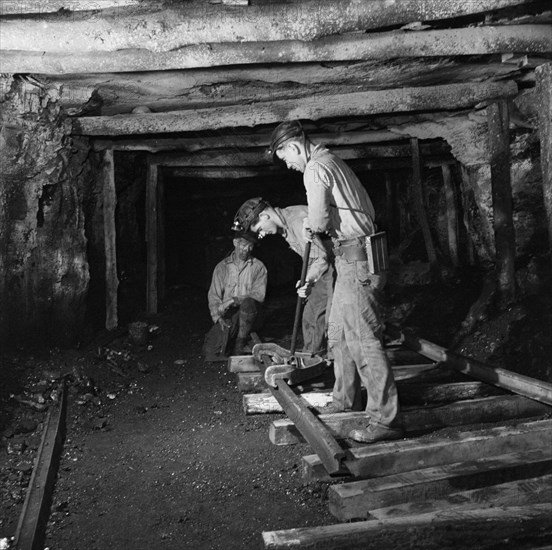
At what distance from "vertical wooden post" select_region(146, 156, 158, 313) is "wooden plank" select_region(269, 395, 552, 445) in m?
5.29

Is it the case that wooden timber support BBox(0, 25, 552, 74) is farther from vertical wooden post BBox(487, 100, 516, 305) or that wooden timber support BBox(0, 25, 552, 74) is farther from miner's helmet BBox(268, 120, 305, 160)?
vertical wooden post BBox(487, 100, 516, 305)

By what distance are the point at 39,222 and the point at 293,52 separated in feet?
11.8

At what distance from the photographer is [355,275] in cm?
380

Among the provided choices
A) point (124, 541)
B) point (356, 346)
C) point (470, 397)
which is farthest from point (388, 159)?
point (124, 541)

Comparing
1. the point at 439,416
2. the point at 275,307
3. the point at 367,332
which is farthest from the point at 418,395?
the point at 275,307

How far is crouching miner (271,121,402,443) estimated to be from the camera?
12.2 feet

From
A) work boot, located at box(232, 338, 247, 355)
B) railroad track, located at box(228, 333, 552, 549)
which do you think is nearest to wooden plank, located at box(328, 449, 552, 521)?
railroad track, located at box(228, 333, 552, 549)

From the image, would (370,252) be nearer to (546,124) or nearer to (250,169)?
(546,124)

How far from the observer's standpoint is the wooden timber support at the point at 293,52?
187 inches

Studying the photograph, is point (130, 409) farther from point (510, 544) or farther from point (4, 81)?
point (510, 544)

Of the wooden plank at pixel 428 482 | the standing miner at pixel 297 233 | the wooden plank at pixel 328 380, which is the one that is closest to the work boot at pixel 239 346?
the standing miner at pixel 297 233

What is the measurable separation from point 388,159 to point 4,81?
6270 mm

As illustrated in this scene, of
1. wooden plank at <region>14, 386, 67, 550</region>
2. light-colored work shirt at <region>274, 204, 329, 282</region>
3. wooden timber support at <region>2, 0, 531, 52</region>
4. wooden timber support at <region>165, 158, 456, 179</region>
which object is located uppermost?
wooden timber support at <region>2, 0, 531, 52</region>

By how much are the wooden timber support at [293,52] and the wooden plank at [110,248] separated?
3.13 m
